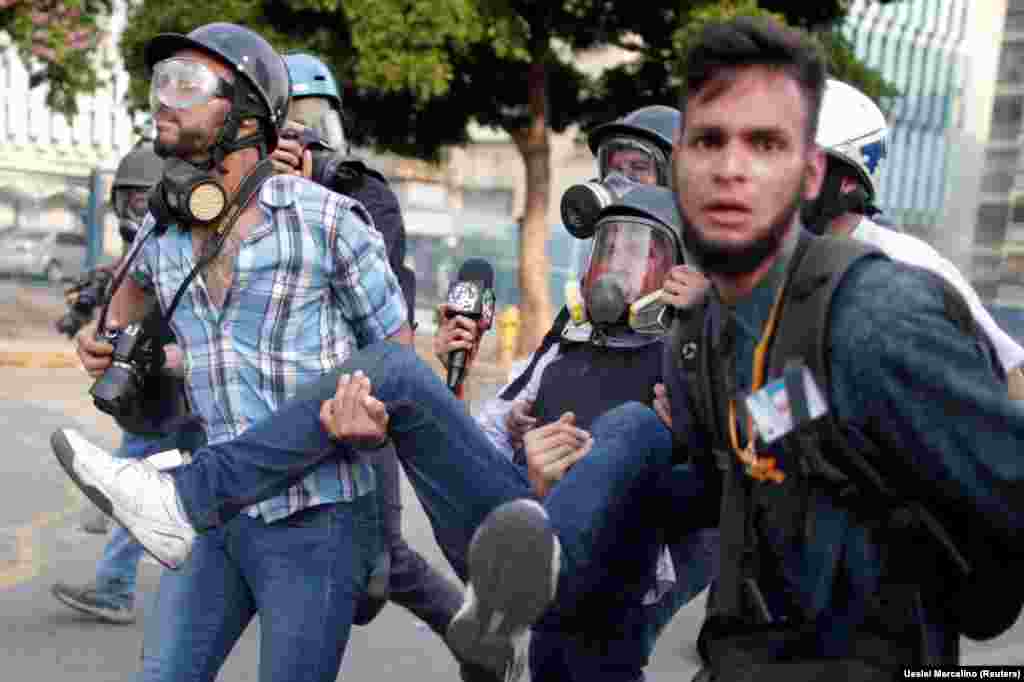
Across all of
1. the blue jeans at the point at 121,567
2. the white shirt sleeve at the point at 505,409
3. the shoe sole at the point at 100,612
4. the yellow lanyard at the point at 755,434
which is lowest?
the shoe sole at the point at 100,612

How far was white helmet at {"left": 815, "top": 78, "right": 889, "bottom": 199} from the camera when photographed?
3.81 meters

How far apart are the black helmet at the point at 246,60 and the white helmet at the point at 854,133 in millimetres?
1362

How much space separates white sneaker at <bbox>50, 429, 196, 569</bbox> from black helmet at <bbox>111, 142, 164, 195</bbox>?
3305 mm

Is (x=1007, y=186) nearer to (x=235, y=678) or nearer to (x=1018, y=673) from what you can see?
(x=235, y=678)

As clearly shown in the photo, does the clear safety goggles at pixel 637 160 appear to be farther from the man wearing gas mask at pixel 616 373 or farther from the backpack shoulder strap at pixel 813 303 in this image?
the backpack shoulder strap at pixel 813 303

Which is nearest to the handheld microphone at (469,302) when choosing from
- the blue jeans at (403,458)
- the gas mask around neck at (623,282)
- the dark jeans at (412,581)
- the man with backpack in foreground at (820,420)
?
the dark jeans at (412,581)

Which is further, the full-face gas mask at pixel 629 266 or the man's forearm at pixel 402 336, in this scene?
the full-face gas mask at pixel 629 266

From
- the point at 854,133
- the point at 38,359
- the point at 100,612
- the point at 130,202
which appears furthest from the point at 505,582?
the point at 38,359

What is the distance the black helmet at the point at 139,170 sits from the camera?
665cm

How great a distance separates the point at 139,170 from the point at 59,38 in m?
9.60

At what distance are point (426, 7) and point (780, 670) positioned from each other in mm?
14381

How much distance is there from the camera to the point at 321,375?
11.9 feet

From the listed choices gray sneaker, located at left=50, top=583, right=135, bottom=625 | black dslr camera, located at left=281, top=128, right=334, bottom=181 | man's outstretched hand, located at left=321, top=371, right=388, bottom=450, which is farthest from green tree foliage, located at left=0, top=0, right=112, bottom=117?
man's outstretched hand, located at left=321, top=371, right=388, bottom=450

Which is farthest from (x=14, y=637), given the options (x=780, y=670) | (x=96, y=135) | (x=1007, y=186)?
(x=96, y=135)
